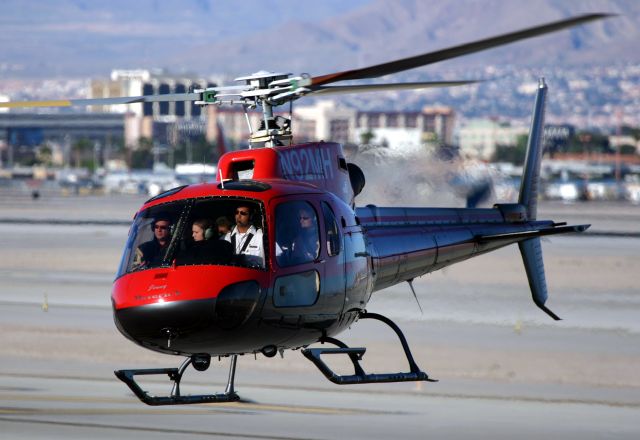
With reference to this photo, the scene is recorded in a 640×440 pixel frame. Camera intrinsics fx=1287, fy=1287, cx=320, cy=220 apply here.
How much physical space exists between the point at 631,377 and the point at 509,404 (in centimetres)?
328

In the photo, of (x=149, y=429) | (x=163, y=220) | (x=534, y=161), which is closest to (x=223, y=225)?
(x=163, y=220)

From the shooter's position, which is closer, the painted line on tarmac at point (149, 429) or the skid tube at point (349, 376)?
the skid tube at point (349, 376)

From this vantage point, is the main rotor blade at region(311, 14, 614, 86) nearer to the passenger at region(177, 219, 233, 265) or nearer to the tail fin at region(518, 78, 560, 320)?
the passenger at region(177, 219, 233, 265)

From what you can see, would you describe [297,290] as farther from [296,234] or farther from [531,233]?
[531,233]

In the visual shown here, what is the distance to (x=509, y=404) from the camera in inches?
741

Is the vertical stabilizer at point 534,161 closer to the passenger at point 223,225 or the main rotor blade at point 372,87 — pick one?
the main rotor blade at point 372,87

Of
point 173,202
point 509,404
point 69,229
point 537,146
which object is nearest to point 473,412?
point 509,404

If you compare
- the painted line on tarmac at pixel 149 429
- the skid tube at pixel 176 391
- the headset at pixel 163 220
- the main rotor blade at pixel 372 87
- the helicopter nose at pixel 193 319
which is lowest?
the painted line on tarmac at pixel 149 429

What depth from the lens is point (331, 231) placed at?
1429 cm

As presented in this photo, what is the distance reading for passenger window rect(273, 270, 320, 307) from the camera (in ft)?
43.7

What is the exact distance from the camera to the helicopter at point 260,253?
12.8 meters

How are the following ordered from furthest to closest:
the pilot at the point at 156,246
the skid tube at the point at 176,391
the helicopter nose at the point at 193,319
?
the skid tube at the point at 176,391 → the pilot at the point at 156,246 → the helicopter nose at the point at 193,319

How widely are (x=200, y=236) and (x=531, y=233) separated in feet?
19.5

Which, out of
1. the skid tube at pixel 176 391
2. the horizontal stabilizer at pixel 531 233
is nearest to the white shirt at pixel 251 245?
the skid tube at pixel 176 391
